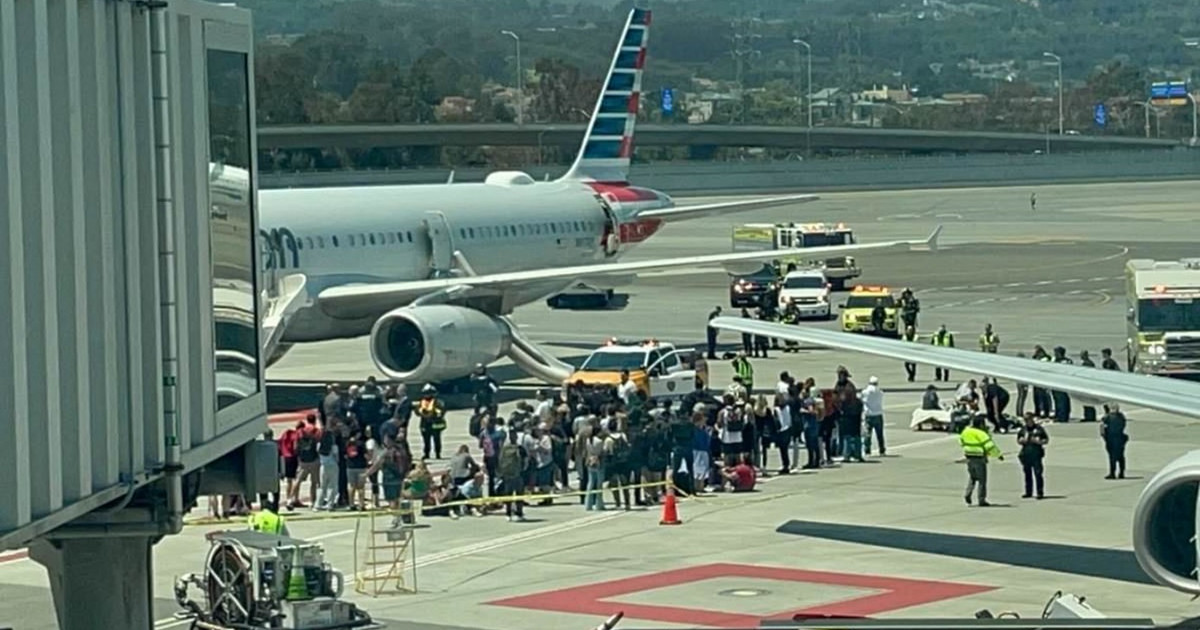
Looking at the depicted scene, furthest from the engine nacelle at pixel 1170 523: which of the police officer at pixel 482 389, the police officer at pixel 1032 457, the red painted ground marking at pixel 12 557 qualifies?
the police officer at pixel 482 389

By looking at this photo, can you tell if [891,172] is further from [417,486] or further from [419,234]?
[417,486]

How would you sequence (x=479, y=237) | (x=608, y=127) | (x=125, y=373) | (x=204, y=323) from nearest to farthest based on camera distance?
(x=125, y=373) < (x=204, y=323) < (x=479, y=237) < (x=608, y=127)

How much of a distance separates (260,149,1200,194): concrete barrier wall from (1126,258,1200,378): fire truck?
83.5 meters

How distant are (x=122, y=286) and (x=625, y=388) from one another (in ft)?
89.7

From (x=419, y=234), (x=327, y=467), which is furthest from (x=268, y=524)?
(x=419, y=234)

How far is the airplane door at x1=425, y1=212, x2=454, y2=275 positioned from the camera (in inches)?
1802

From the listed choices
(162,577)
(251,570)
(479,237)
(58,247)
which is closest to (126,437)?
(58,247)

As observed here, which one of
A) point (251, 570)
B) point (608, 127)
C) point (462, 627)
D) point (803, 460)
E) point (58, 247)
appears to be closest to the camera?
point (58, 247)

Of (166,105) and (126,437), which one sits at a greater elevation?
(166,105)

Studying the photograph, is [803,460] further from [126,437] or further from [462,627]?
[126,437]

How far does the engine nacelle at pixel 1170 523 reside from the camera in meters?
14.8

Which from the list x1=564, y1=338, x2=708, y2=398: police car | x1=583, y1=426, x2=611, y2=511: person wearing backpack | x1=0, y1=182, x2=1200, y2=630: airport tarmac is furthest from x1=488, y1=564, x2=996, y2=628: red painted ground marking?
x1=564, y1=338, x2=708, y2=398: police car

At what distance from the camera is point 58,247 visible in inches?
374

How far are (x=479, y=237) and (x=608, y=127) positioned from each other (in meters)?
11.5
